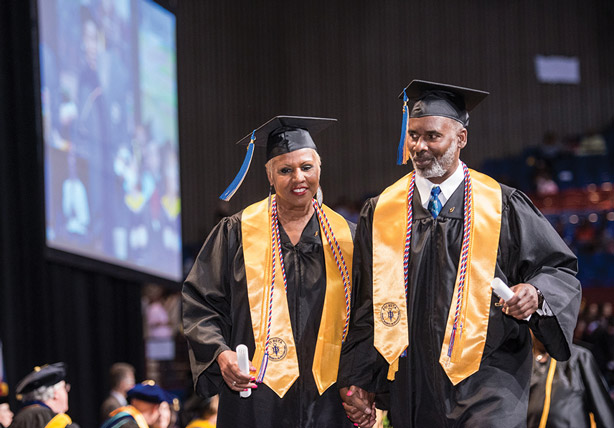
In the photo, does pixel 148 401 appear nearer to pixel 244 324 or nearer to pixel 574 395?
pixel 244 324

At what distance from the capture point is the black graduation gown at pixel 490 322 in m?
2.94

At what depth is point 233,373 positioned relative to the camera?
10.4ft

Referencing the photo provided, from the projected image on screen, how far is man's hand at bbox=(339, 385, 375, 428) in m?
4.65

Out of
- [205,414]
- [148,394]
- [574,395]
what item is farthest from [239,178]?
[205,414]

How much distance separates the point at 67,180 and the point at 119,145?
110 cm

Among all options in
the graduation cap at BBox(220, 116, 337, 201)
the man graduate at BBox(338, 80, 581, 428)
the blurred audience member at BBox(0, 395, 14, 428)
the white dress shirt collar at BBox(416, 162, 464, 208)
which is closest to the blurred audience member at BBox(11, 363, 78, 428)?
the blurred audience member at BBox(0, 395, 14, 428)

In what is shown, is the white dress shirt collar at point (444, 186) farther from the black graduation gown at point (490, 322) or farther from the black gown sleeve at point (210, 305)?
the black gown sleeve at point (210, 305)

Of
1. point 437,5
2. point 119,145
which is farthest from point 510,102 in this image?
point 119,145

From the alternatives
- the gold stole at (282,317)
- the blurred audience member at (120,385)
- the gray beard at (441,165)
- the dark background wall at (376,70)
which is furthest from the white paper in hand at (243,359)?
the dark background wall at (376,70)

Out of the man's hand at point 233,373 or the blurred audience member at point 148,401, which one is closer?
the man's hand at point 233,373

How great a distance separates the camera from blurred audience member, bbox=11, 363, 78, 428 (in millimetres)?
5355

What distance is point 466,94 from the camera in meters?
3.25

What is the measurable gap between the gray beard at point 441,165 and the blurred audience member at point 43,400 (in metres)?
3.08

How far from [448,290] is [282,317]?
0.73 m
